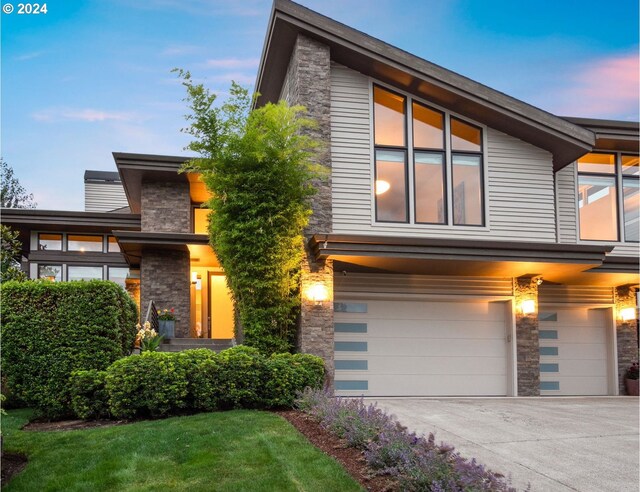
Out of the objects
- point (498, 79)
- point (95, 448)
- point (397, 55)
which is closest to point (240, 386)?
point (95, 448)

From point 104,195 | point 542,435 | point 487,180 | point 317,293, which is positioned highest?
point 104,195

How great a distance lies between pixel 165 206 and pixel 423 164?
26.3 ft

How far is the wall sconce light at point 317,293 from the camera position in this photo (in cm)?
1089

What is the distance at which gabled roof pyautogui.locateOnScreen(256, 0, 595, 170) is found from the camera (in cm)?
1142

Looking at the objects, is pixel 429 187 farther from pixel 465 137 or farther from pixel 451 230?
pixel 465 137

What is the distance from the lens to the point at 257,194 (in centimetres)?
1048

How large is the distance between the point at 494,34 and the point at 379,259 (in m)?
13.3

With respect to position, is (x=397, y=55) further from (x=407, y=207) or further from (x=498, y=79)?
(x=498, y=79)

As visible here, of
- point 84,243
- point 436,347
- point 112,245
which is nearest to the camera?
point 436,347

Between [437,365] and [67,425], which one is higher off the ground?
[437,365]

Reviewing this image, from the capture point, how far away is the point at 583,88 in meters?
19.7

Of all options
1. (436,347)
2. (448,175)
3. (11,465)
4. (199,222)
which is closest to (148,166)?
(199,222)

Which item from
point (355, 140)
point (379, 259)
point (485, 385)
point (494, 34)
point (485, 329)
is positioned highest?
point (494, 34)

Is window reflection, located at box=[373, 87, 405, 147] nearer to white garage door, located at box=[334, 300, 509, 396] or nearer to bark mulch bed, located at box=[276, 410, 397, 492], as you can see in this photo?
white garage door, located at box=[334, 300, 509, 396]
